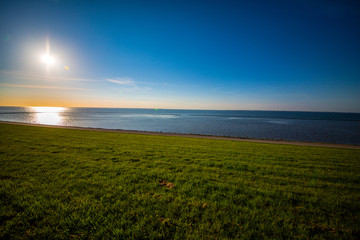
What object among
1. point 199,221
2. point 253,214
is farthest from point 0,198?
point 253,214

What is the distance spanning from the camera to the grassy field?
290cm

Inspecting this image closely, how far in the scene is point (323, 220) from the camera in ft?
10.8

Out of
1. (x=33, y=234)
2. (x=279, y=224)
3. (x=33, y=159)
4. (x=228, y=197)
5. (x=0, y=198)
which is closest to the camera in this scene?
(x=33, y=234)

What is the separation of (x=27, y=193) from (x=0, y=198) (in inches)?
20.1

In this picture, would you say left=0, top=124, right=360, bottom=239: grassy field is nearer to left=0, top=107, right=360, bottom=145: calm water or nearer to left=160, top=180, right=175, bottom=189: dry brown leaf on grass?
left=160, top=180, right=175, bottom=189: dry brown leaf on grass

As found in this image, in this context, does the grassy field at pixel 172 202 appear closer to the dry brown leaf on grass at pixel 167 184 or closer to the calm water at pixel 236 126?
the dry brown leaf on grass at pixel 167 184

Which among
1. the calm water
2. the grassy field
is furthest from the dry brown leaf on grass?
the calm water

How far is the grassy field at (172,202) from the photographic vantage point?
2904 mm

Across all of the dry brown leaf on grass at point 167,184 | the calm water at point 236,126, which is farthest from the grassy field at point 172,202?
the calm water at point 236,126

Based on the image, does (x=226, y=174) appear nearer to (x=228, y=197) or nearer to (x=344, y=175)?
(x=228, y=197)

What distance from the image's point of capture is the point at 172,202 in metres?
3.82

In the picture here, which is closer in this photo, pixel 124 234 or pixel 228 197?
pixel 124 234

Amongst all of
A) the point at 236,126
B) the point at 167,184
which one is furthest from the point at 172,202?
the point at 236,126

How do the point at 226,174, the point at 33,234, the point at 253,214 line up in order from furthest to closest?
1. the point at 226,174
2. the point at 253,214
3. the point at 33,234
